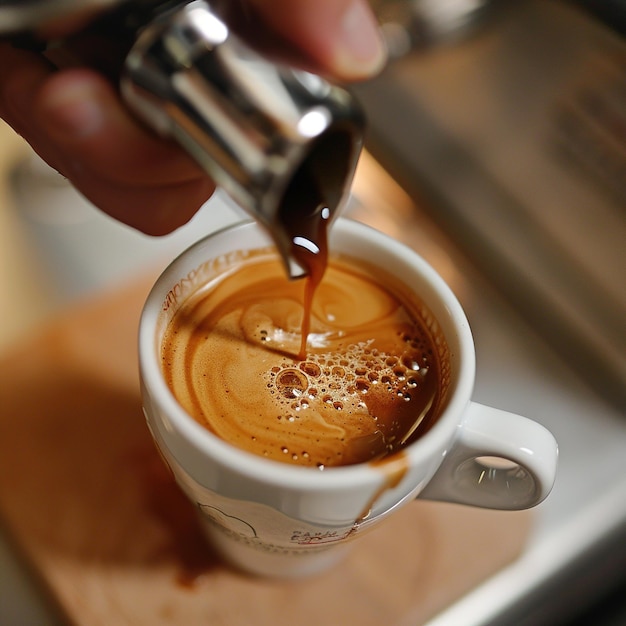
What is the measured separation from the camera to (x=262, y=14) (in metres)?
0.39

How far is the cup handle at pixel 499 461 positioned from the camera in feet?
1.42

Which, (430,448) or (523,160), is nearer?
(430,448)

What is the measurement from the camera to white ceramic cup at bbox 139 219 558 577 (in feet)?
1.30

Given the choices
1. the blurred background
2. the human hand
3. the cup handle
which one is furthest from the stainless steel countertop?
the human hand

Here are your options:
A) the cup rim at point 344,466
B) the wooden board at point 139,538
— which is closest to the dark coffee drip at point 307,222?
the cup rim at point 344,466

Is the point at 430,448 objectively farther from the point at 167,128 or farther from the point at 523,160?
the point at 523,160

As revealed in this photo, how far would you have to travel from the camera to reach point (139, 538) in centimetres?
54

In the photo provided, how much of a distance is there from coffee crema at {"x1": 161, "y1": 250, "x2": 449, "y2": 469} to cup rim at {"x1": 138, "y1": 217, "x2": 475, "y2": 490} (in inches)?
0.8

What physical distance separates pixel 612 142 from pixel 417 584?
1.29 feet

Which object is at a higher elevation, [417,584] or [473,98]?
[473,98]

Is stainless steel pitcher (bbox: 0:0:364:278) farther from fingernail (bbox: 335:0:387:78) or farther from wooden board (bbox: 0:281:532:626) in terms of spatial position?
wooden board (bbox: 0:281:532:626)

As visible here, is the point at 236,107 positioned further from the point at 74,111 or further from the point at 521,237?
the point at 521,237

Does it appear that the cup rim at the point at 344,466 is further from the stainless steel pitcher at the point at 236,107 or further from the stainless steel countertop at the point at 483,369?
the stainless steel countertop at the point at 483,369

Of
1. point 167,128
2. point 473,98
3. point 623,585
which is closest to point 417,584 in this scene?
point 623,585
